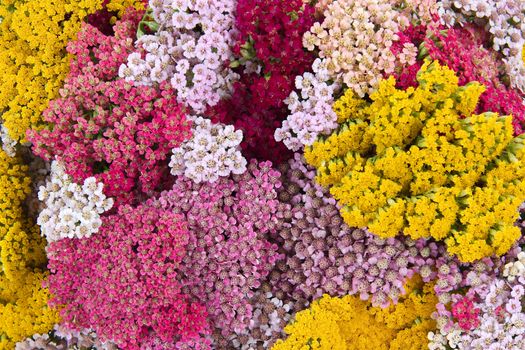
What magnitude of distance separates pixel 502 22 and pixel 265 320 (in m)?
2.03

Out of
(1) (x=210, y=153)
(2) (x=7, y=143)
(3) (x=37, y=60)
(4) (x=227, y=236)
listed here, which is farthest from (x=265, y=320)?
(3) (x=37, y=60)

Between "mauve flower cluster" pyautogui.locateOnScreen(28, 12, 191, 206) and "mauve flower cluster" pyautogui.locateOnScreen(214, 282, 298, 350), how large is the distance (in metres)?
0.75

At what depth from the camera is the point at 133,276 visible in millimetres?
2770

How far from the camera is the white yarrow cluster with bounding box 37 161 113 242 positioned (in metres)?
2.84

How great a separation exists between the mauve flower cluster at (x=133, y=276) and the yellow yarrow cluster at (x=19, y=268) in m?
0.38

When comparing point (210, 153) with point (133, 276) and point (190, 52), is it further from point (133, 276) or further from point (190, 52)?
point (133, 276)

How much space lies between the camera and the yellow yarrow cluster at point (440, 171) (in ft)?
8.30

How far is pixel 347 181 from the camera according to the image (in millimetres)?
2607

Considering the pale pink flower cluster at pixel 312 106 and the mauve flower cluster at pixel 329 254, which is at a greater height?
the pale pink flower cluster at pixel 312 106

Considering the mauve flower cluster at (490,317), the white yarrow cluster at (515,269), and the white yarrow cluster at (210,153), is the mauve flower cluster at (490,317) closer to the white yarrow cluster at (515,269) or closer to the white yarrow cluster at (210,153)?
the white yarrow cluster at (515,269)

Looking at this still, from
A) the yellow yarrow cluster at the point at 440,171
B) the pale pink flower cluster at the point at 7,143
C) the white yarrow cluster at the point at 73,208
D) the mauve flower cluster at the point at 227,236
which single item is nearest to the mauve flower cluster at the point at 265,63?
the mauve flower cluster at the point at 227,236

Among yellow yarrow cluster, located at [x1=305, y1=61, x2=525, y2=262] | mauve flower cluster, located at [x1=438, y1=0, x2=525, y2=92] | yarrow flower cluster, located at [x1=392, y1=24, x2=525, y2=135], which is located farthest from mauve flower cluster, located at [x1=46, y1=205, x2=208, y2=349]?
mauve flower cluster, located at [x1=438, y1=0, x2=525, y2=92]

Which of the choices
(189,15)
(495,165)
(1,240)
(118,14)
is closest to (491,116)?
(495,165)

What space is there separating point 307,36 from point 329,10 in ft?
0.58
